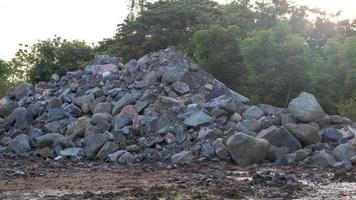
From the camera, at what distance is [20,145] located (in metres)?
14.3

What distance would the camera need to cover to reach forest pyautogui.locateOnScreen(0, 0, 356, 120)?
1911 cm

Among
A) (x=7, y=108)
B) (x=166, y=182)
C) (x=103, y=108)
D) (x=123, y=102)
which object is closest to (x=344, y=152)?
(x=166, y=182)

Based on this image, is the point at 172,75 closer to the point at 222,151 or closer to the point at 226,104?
the point at 226,104

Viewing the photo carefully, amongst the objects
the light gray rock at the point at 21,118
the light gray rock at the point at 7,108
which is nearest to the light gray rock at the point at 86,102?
the light gray rock at the point at 21,118

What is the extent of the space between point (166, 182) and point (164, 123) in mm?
4838

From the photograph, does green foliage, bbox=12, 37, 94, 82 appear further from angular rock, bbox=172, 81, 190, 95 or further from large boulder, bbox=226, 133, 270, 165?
large boulder, bbox=226, 133, 270, 165

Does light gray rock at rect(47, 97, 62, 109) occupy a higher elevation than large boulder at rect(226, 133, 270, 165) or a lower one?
higher

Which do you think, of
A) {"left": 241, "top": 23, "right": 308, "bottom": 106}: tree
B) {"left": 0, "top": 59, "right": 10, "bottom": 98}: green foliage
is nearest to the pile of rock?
{"left": 241, "top": 23, "right": 308, "bottom": 106}: tree

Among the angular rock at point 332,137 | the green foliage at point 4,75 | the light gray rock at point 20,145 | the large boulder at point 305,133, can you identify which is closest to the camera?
the large boulder at point 305,133

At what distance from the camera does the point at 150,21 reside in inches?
1173

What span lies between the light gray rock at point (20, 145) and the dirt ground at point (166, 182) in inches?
79.2

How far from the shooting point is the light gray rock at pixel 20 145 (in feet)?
46.8

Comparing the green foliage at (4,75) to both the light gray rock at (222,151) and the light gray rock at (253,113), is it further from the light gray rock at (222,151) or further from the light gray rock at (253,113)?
the light gray rock at (222,151)

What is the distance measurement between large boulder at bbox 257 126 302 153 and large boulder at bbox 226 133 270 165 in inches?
27.0
